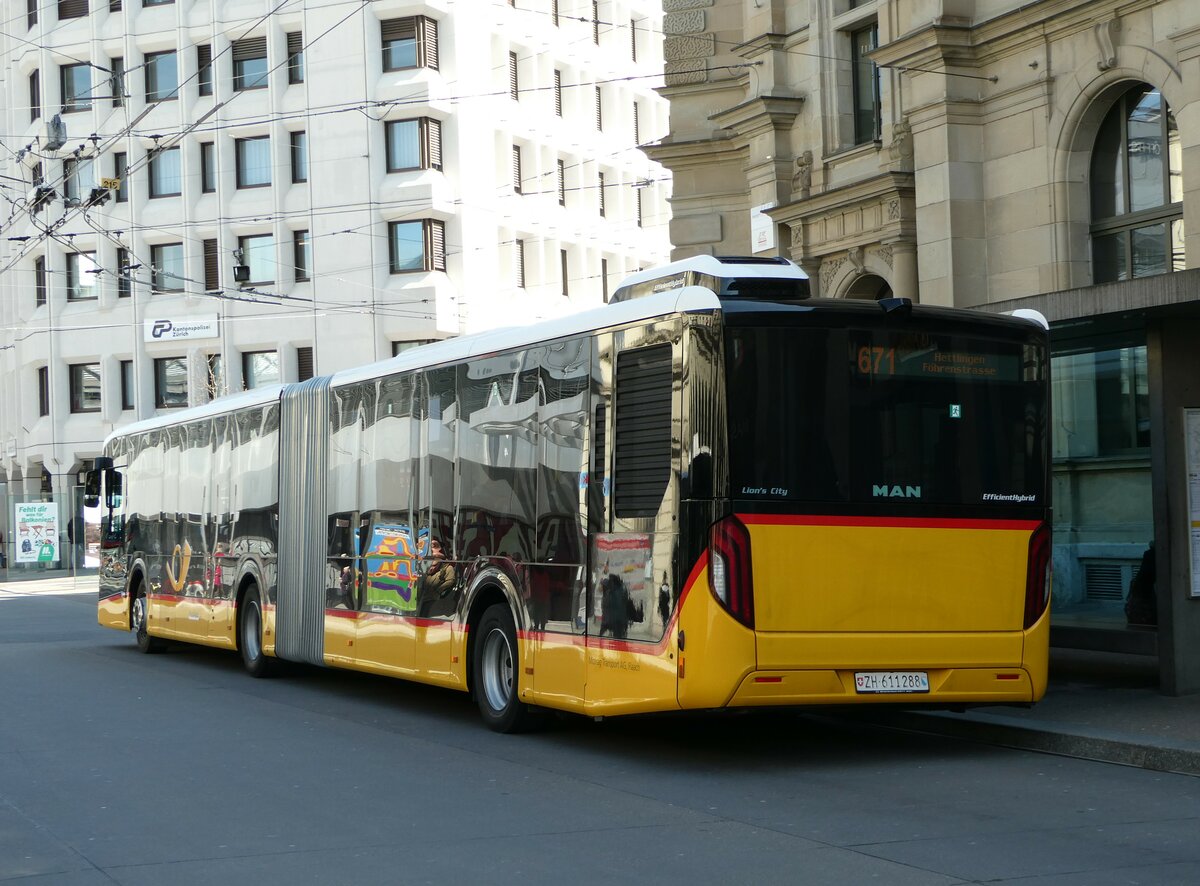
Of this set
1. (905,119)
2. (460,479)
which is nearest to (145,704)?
(460,479)

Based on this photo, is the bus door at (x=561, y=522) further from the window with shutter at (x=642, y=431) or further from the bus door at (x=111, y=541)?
the bus door at (x=111, y=541)

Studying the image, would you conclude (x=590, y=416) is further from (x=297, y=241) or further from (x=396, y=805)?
(x=297, y=241)

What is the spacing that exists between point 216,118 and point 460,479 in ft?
153

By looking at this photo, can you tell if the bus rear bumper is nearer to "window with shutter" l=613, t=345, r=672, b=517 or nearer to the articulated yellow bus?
the articulated yellow bus

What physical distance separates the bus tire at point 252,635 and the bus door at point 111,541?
15.8 feet

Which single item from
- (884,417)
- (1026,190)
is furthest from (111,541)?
(884,417)

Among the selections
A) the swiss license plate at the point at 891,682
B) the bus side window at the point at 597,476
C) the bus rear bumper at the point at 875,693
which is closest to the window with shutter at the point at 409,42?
the bus side window at the point at 597,476

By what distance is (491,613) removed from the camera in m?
13.4

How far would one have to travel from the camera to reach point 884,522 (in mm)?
11023

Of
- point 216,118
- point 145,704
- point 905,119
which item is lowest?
point 145,704

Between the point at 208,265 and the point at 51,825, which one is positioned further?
the point at 208,265

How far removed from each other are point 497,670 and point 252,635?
6.61 m

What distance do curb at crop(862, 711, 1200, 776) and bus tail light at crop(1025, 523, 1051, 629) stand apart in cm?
80

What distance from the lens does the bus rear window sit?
35.3 feet
